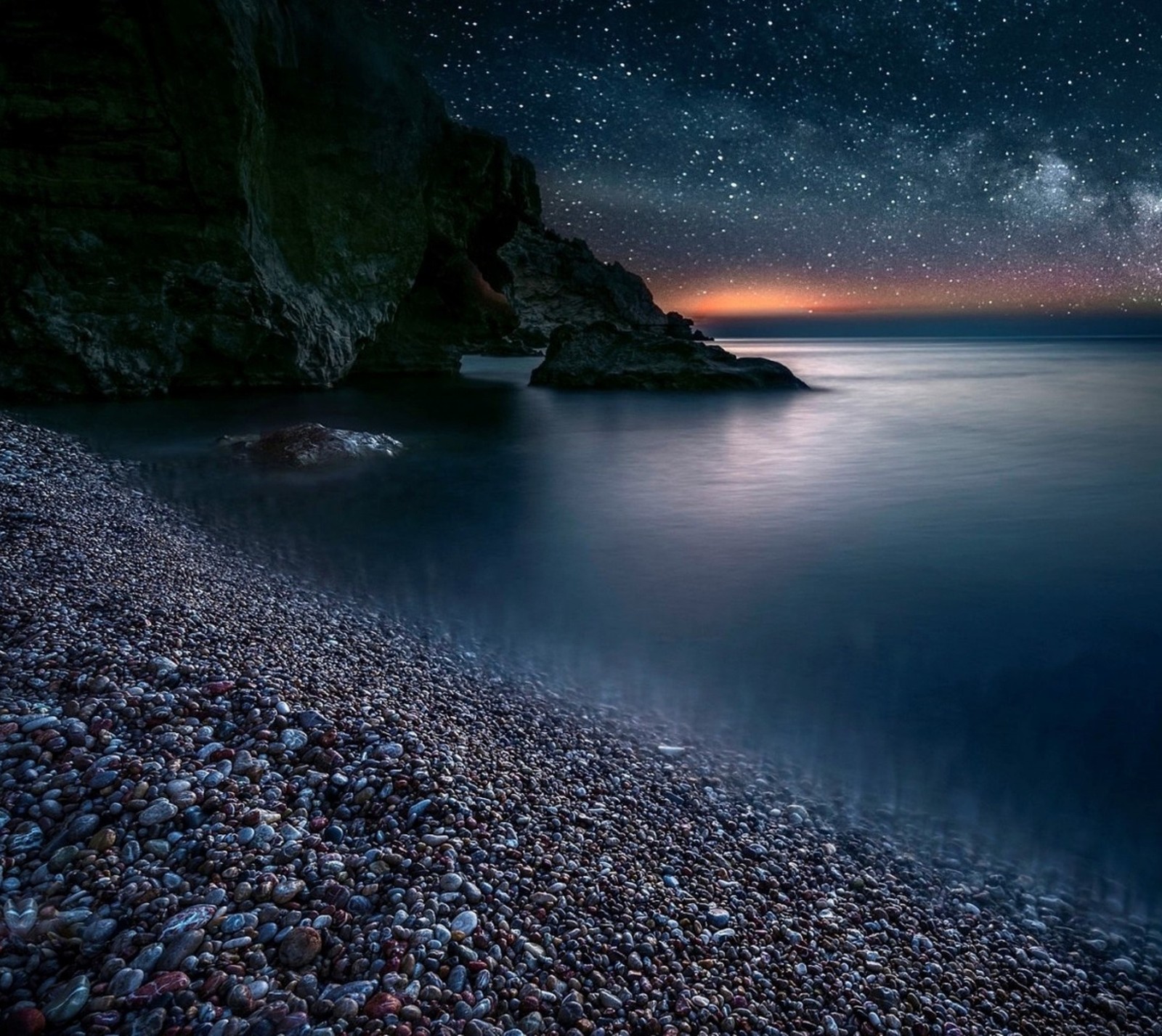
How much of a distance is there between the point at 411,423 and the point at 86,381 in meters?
8.62

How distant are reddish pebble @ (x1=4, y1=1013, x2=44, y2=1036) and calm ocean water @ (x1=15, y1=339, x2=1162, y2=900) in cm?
346

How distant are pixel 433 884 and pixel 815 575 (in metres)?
6.28

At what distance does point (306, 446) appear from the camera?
12.2 metres

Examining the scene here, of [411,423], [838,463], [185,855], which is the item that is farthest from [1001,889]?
[411,423]

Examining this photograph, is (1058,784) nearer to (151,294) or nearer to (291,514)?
(291,514)

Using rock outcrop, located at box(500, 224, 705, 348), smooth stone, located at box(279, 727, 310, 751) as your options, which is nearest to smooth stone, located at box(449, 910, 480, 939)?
smooth stone, located at box(279, 727, 310, 751)

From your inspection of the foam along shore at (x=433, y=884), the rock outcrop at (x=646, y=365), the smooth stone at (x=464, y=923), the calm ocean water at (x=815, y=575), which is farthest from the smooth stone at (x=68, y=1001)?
the rock outcrop at (x=646, y=365)

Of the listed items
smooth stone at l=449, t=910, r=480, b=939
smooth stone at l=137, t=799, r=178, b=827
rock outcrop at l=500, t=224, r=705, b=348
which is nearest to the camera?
smooth stone at l=449, t=910, r=480, b=939

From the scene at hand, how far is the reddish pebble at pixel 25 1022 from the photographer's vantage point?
6.15ft

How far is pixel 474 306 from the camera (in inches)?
1356

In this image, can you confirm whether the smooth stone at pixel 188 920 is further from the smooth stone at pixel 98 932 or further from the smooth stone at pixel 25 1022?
the smooth stone at pixel 25 1022

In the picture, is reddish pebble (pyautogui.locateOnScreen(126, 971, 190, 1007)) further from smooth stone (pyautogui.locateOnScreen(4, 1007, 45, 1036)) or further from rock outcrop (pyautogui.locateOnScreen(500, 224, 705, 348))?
rock outcrop (pyautogui.locateOnScreen(500, 224, 705, 348))

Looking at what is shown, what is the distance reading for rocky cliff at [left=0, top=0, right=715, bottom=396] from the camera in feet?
58.7

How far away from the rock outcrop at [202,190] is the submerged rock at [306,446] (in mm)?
9007
